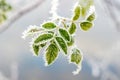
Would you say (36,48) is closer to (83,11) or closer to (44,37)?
(44,37)

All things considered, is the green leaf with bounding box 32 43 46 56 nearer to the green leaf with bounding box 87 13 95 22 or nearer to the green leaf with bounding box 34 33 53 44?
the green leaf with bounding box 34 33 53 44

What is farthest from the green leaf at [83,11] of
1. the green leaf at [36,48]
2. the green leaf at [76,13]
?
the green leaf at [36,48]

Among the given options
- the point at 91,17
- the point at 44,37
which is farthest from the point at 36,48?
the point at 91,17

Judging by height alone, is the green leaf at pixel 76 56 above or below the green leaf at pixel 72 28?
below

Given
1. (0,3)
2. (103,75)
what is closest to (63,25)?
(0,3)

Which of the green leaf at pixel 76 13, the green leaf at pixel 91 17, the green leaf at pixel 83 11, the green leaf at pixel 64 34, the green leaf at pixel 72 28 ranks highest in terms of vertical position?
the green leaf at pixel 83 11

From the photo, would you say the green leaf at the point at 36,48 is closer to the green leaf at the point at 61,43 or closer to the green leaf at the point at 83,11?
the green leaf at the point at 61,43

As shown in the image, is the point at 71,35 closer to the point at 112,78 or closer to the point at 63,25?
the point at 63,25
